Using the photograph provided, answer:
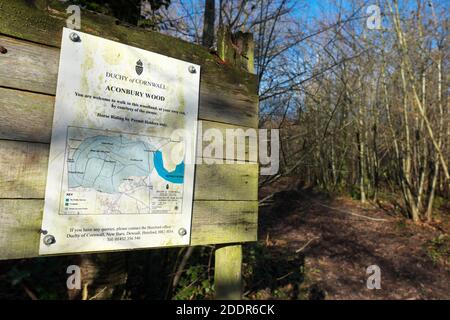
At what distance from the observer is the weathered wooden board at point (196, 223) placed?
1257mm

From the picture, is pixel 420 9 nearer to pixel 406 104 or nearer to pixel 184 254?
pixel 406 104

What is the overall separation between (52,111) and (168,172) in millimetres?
567

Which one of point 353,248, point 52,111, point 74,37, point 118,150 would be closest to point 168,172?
point 118,150

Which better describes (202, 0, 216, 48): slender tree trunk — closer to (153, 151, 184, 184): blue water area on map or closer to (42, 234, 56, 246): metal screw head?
(153, 151, 184, 184): blue water area on map

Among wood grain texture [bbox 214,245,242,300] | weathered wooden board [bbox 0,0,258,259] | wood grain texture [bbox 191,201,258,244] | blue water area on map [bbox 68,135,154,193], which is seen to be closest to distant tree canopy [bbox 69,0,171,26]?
weathered wooden board [bbox 0,0,258,259]

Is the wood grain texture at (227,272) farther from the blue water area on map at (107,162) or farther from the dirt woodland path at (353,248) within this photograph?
the dirt woodland path at (353,248)

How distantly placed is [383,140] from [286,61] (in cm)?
818

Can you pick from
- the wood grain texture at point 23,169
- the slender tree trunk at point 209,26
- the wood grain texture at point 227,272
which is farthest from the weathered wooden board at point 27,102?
the slender tree trunk at point 209,26

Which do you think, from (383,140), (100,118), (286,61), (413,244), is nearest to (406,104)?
(383,140)

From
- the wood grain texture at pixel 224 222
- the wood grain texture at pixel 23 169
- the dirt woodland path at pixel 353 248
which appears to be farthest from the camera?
the dirt woodland path at pixel 353 248

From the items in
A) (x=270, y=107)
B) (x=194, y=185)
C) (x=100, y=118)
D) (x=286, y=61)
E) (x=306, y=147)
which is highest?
(x=286, y=61)

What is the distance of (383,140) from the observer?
10.9 metres

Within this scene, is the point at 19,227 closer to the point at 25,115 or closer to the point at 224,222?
the point at 25,115

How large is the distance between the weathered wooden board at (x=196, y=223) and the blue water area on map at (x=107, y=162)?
0.19 m
